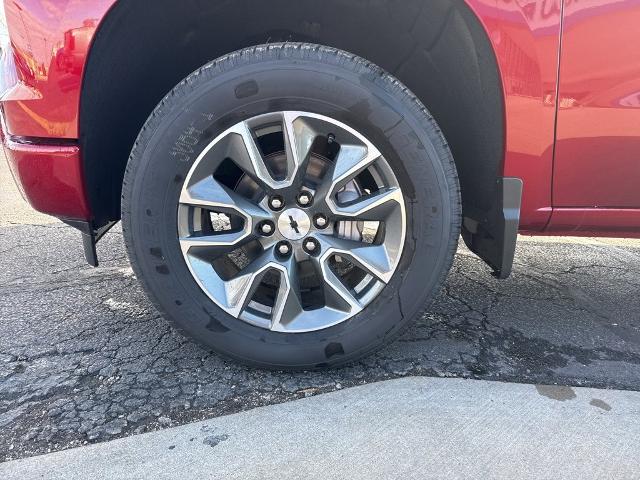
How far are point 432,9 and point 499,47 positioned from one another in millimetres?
280

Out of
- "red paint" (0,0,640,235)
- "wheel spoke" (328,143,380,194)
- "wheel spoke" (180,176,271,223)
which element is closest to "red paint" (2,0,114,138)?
"red paint" (0,0,640,235)

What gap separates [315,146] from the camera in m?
1.74

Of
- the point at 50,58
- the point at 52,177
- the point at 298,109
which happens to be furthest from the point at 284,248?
the point at 50,58

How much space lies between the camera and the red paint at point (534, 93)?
154 centimetres

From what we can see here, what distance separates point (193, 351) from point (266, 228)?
65 cm

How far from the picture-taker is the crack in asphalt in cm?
156

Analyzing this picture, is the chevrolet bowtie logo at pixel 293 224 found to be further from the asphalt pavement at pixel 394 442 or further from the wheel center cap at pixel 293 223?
the asphalt pavement at pixel 394 442

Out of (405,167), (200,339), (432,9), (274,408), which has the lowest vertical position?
(274,408)

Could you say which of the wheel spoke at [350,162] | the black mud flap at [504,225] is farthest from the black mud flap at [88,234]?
the black mud flap at [504,225]

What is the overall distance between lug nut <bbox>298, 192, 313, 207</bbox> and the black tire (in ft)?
0.96

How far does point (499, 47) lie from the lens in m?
1.57

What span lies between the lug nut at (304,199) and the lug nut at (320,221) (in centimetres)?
6

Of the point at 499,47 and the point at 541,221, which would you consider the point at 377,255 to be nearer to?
the point at 541,221

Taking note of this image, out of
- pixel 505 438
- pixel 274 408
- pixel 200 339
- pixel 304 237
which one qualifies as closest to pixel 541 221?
pixel 505 438
